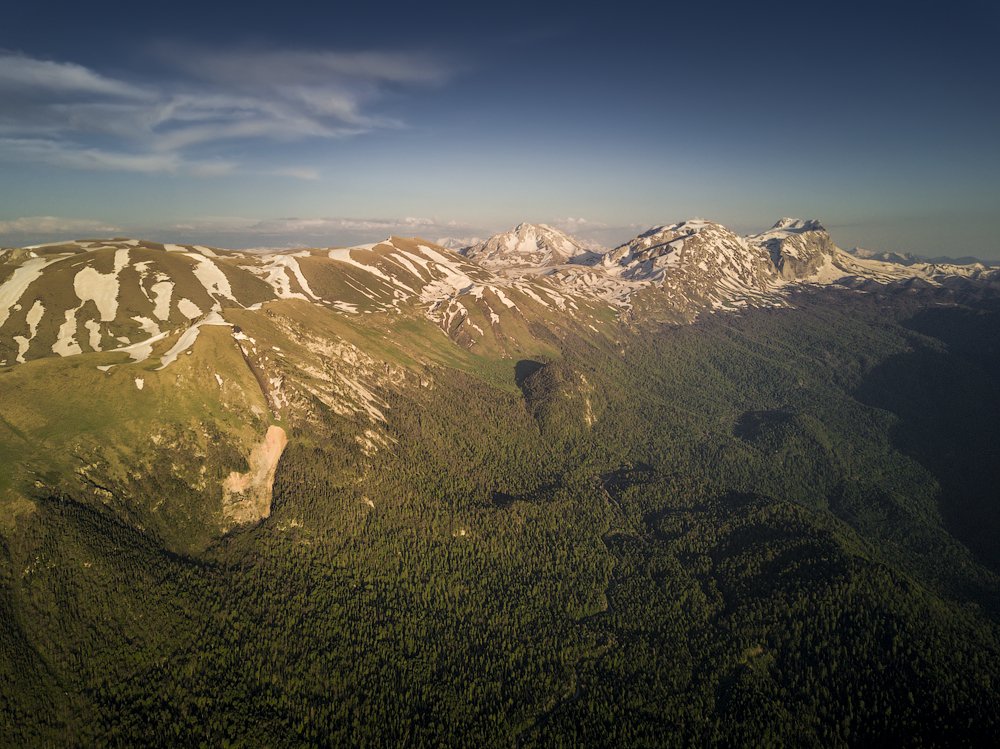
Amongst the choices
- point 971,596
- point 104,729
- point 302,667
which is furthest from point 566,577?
point 971,596

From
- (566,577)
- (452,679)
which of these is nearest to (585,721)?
(452,679)

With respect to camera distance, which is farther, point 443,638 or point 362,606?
point 362,606

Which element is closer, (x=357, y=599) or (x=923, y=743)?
(x=923, y=743)

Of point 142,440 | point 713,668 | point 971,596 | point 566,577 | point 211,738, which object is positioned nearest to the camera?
point 211,738

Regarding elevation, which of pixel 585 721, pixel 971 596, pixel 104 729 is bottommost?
pixel 971 596

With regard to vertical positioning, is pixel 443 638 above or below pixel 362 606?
below

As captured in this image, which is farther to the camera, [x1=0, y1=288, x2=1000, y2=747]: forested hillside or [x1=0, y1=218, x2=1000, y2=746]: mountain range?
[x1=0, y1=218, x2=1000, y2=746]: mountain range

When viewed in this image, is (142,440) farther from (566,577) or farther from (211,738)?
(566,577)

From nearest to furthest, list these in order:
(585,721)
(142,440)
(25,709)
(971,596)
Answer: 1. (25,709)
2. (585,721)
3. (142,440)
4. (971,596)

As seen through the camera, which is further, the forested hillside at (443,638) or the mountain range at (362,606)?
the mountain range at (362,606)

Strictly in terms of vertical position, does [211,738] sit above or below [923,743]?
above
